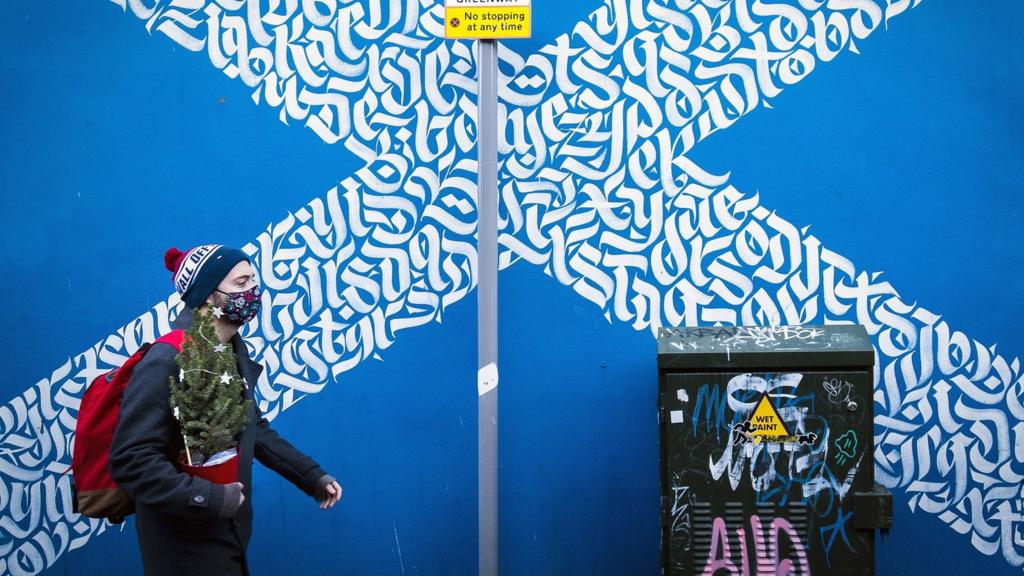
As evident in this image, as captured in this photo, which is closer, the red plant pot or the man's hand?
the red plant pot

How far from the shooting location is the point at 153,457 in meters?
2.96

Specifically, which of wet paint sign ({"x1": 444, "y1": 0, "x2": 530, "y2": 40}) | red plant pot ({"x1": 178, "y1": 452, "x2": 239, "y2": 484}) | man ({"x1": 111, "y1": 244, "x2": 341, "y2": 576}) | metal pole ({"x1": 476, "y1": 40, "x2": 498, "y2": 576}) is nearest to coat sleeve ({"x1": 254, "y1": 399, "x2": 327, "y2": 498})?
man ({"x1": 111, "y1": 244, "x2": 341, "y2": 576})

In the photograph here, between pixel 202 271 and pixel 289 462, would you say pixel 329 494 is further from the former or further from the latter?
pixel 202 271

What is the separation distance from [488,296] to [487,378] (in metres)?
0.36

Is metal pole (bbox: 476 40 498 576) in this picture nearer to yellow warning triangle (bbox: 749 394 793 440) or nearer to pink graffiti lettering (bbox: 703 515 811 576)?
pink graffiti lettering (bbox: 703 515 811 576)

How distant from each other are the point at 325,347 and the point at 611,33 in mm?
1905

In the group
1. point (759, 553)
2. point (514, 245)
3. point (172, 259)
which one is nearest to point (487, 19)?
point (514, 245)

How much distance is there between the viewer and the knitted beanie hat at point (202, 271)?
10.8 ft

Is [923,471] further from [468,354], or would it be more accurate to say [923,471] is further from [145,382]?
[145,382]

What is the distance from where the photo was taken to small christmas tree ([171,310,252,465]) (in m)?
2.99

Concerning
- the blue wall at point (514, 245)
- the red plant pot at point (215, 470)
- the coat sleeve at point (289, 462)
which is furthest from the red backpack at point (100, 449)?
the blue wall at point (514, 245)

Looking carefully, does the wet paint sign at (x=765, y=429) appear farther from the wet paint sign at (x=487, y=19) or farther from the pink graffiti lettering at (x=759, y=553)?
the wet paint sign at (x=487, y=19)

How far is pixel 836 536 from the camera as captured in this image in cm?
368

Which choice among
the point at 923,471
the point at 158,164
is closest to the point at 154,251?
the point at 158,164
